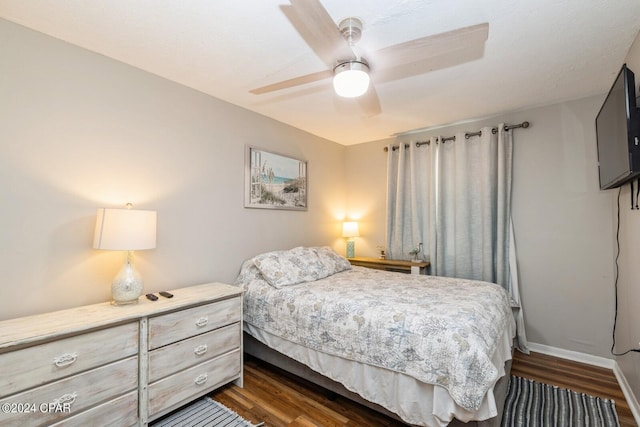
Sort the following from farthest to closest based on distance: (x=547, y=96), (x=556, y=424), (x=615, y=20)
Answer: (x=547, y=96)
(x=556, y=424)
(x=615, y=20)

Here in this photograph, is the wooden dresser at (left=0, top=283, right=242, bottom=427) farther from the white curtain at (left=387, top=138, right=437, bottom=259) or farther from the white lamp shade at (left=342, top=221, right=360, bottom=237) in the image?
the white curtain at (left=387, top=138, right=437, bottom=259)

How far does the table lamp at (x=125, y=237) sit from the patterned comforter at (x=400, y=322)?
922 mm

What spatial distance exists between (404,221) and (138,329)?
301cm

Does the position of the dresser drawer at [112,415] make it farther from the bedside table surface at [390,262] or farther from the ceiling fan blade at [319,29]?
the bedside table surface at [390,262]

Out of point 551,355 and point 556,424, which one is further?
point 551,355

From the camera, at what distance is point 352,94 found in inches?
68.9

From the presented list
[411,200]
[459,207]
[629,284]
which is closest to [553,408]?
[629,284]

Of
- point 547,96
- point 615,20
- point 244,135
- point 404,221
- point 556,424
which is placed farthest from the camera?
point 404,221

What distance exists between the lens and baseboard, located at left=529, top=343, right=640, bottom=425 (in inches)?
77.7

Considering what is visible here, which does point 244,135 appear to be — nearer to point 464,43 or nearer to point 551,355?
point 464,43

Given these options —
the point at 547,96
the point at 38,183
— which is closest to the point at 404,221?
the point at 547,96

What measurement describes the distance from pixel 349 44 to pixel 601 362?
340 cm

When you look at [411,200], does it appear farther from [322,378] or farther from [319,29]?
[319,29]

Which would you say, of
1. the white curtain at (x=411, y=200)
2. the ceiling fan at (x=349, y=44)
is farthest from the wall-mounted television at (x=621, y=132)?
the white curtain at (x=411, y=200)
